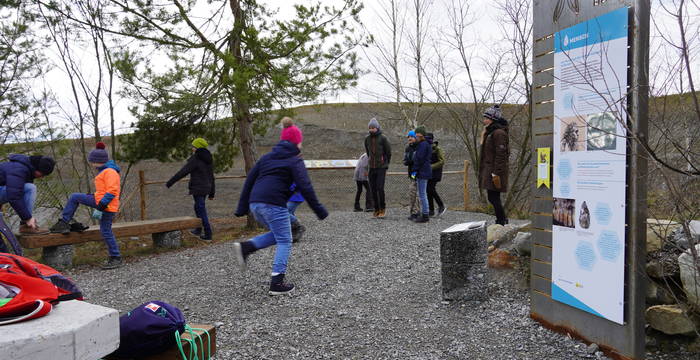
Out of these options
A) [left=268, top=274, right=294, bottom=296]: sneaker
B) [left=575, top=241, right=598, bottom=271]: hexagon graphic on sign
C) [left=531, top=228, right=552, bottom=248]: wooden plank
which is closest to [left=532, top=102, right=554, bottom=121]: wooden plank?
[left=531, top=228, right=552, bottom=248]: wooden plank

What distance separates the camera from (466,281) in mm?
4641

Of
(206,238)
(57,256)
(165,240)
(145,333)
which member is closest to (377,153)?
(206,238)

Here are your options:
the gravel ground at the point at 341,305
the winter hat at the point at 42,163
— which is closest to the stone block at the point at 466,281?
the gravel ground at the point at 341,305

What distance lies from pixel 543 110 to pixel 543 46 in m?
0.50

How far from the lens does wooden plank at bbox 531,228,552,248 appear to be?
3.89 m

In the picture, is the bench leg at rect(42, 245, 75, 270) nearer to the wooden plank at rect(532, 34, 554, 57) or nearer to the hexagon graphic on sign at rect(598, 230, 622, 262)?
the wooden plank at rect(532, 34, 554, 57)

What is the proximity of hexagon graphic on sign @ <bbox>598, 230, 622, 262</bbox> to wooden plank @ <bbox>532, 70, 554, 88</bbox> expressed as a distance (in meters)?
1.24

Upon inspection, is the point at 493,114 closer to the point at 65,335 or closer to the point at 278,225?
the point at 278,225

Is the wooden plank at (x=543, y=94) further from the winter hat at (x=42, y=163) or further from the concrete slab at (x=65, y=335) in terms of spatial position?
the winter hat at (x=42, y=163)

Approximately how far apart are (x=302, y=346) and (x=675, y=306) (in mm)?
2773

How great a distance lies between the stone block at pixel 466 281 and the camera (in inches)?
182

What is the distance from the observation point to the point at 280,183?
16.6 ft

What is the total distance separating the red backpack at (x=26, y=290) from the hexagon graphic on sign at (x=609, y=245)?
3123mm

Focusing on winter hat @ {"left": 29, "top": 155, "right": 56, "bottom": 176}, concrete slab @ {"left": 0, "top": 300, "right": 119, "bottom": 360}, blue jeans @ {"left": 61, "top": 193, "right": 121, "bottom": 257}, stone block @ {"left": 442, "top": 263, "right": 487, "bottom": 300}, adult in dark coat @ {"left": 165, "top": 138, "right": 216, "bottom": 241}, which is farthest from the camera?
adult in dark coat @ {"left": 165, "top": 138, "right": 216, "bottom": 241}
